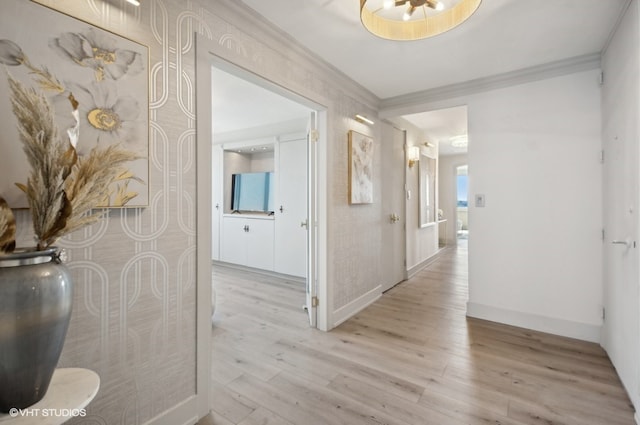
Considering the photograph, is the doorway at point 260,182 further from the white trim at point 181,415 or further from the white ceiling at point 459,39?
the white trim at point 181,415

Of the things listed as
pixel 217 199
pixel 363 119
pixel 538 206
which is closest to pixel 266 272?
pixel 217 199

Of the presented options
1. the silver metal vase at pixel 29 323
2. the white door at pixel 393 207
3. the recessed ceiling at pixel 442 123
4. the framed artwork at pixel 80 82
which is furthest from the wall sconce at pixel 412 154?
the silver metal vase at pixel 29 323

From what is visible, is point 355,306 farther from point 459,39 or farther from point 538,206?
point 459,39

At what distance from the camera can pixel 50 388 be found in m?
0.88

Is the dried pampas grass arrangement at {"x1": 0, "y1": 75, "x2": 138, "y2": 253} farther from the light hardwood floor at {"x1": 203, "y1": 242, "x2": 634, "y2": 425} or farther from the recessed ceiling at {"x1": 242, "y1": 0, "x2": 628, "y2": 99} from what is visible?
the recessed ceiling at {"x1": 242, "y1": 0, "x2": 628, "y2": 99}

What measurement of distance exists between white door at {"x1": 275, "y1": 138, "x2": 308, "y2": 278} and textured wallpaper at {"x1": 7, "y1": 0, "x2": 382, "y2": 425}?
253cm

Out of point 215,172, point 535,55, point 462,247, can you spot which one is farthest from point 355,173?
point 462,247

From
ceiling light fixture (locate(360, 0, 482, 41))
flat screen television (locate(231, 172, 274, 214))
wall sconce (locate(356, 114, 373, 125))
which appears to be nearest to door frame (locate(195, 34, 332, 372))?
ceiling light fixture (locate(360, 0, 482, 41))

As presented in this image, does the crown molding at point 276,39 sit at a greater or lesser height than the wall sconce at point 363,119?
greater

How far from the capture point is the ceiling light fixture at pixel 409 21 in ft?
5.55

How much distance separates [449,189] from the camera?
819cm

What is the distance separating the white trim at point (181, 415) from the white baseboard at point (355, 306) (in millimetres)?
1484

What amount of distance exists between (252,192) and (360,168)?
2653 millimetres

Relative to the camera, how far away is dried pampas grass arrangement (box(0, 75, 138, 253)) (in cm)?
81
